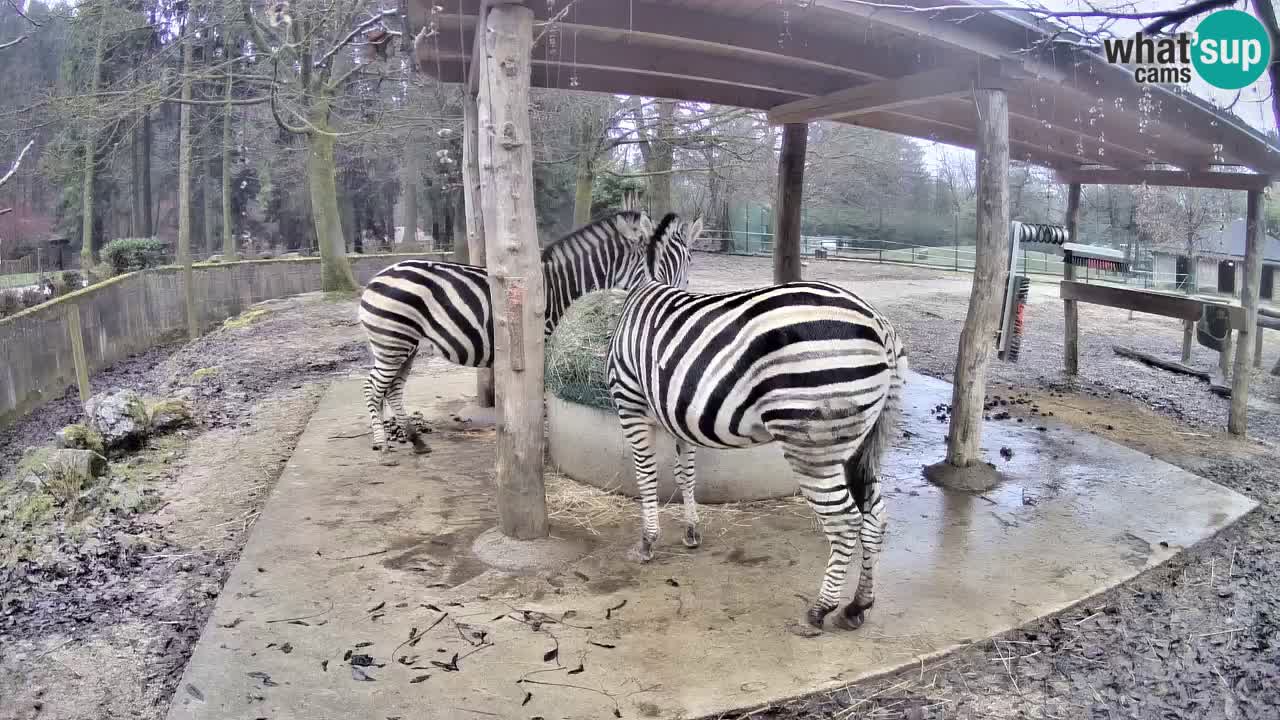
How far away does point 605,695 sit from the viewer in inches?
→ 123

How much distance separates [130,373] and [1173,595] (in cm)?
1405

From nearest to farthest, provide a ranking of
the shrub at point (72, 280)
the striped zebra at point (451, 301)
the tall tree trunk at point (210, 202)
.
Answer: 1. the striped zebra at point (451, 301)
2. the shrub at point (72, 280)
3. the tall tree trunk at point (210, 202)

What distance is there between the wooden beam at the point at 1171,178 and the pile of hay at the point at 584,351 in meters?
6.29

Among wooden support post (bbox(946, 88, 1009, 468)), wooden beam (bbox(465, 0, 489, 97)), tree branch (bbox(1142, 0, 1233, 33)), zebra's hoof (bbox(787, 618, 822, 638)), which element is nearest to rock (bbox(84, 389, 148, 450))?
wooden beam (bbox(465, 0, 489, 97))

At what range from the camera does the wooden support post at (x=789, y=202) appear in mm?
8836

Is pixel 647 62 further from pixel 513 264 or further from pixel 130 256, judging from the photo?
pixel 130 256

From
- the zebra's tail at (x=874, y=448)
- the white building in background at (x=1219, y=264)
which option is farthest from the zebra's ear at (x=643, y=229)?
the white building in background at (x=1219, y=264)

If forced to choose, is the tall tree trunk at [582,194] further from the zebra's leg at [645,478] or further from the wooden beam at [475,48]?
the zebra's leg at [645,478]

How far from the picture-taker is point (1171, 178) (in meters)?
8.54

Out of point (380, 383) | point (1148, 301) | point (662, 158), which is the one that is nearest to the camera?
point (380, 383)

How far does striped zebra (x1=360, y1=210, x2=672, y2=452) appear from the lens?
598 centimetres

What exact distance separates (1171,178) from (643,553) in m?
7.75

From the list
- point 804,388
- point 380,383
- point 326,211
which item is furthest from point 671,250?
point 326,211

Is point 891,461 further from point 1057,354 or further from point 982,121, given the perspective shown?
point 1057,354
